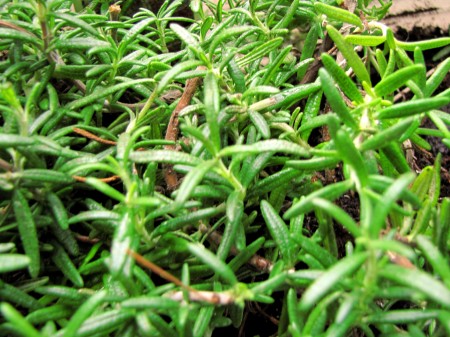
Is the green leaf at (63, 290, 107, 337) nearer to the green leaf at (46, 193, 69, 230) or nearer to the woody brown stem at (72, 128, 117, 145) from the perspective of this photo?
the green leaf at (46, 193, 69, 230)

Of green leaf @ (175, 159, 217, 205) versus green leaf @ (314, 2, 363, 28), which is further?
green leaf @ (314, 2, 363, 28)

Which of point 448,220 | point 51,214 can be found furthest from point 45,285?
point 448,220

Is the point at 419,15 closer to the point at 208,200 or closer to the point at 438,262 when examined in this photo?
the point at 208,200

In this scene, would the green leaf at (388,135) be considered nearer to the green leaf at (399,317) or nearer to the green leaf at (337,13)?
the green leaf at (399,317)

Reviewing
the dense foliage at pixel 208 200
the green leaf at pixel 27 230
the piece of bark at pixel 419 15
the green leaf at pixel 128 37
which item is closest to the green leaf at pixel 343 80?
the dense foliage at pixel 208 200

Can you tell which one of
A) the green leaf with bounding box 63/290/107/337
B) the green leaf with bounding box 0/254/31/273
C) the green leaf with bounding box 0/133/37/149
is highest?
the green leaf with bounding box 0/133/37/149

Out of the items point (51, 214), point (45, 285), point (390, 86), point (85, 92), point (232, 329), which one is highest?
point (390, 86)

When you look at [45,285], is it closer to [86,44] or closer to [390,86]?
[86,44]

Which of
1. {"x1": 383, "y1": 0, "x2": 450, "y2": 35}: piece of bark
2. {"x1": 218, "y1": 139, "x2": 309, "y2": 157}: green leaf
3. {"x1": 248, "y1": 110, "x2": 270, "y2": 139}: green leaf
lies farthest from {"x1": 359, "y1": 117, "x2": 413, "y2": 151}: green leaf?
Result: {"x1": 383, "y1": 0, "x2": 450, "y2": 35}: piece of bark
